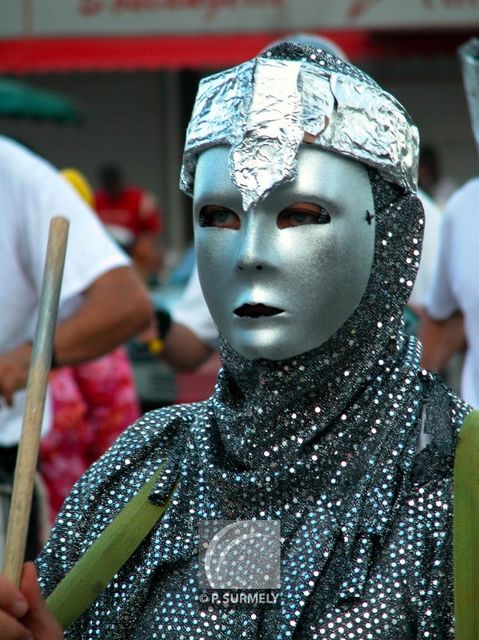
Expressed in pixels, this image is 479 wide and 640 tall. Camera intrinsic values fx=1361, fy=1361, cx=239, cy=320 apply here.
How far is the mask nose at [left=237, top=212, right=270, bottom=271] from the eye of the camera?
1999mm

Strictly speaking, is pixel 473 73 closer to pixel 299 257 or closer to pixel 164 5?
pixel 299 257

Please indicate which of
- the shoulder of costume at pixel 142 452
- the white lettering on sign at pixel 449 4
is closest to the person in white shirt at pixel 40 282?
the shoulder of costume at pixel 142 452

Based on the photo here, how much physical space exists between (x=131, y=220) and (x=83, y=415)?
5172 millimetres

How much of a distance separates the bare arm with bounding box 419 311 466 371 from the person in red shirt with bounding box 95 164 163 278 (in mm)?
4933

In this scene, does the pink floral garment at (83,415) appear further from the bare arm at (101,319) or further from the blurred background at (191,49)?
the blurred background at (191,49)

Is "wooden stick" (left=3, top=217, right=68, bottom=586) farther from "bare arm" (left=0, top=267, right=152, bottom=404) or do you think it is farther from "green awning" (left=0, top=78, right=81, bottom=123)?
"green awning" (left=0, top=78, right=81, bottom=123)

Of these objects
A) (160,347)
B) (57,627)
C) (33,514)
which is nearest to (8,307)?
(33,514)

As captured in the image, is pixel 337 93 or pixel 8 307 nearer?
pixel 337 93

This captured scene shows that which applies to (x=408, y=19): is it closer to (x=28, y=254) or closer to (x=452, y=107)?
(x=452, y=107)

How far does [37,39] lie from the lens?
488 inches

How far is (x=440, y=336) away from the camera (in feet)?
13.3

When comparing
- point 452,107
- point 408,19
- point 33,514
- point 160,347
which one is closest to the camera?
point 33,514

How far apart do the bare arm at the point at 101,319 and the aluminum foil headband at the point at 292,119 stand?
153cm

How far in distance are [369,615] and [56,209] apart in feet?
6.28
